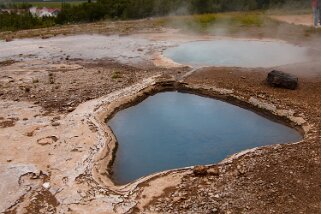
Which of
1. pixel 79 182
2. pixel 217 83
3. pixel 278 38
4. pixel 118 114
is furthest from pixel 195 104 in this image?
pixel 278 38

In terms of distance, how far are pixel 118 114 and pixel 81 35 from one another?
41.8ft

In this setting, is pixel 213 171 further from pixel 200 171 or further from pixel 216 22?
pixel 216 22

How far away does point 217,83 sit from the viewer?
537 inches

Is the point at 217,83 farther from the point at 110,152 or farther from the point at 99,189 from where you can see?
the point at 99,189

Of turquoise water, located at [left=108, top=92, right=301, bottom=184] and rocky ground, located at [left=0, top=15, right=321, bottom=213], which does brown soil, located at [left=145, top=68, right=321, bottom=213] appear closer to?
rocky ground, located at [left=0, top=15, right=321, bottom=213]

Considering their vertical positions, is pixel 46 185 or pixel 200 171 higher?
pixel 200 171

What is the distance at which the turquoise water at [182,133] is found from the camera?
9406mm

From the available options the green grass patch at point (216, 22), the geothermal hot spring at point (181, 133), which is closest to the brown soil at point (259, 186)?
the geothermal hot spring at point (181, 133)

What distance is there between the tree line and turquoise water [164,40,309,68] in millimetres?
10867

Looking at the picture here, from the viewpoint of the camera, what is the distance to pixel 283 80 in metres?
12.7

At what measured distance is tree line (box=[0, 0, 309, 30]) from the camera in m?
30.1

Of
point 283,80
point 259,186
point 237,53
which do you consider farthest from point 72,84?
point 259,186

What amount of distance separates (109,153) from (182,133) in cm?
210

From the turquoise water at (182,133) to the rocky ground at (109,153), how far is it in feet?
1.37
